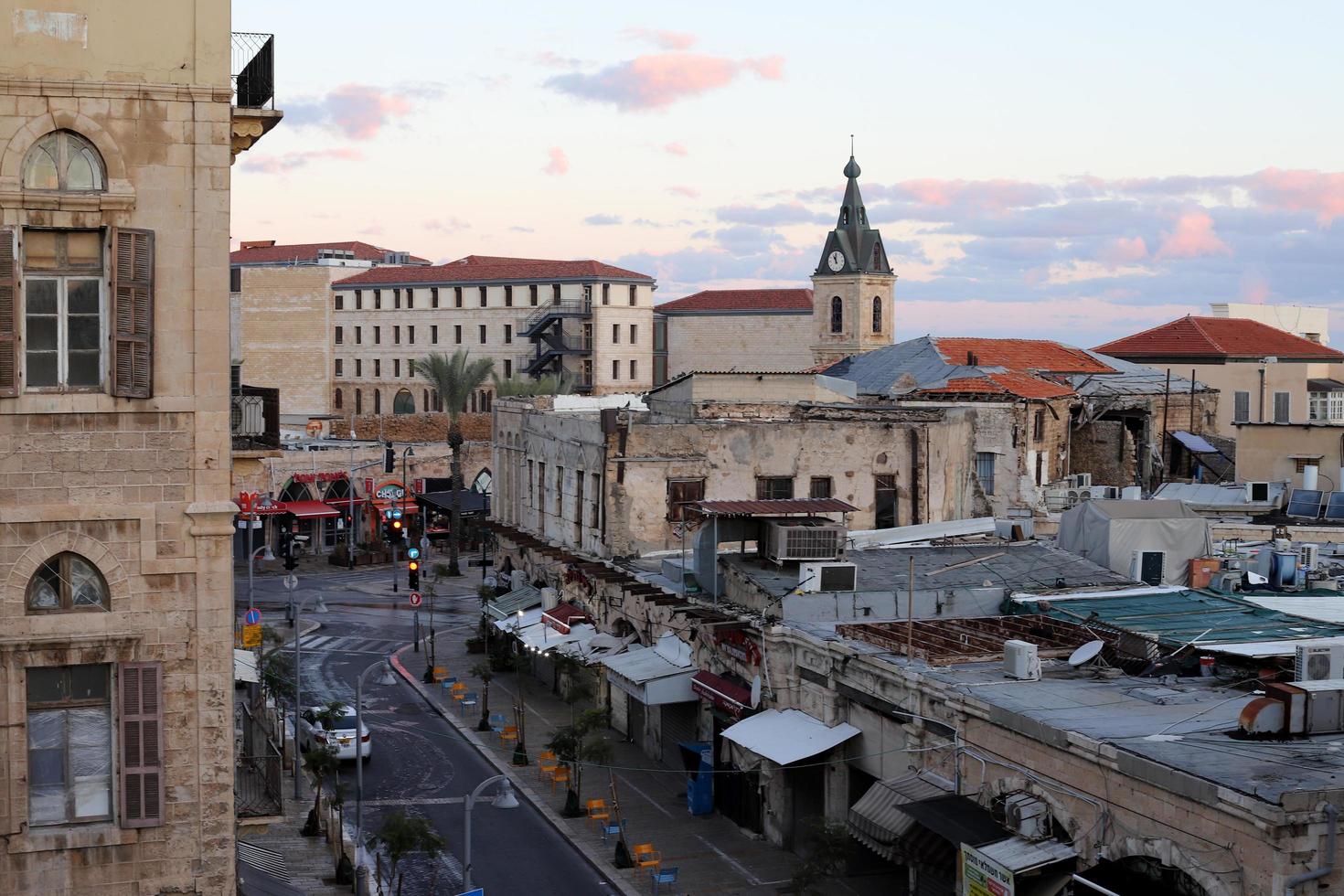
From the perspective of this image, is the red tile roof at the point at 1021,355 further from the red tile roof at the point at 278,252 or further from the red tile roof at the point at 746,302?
the red tile roof at the point at 278,252

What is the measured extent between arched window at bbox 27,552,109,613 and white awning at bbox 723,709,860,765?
15641 millimetres

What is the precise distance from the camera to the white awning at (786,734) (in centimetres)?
2802

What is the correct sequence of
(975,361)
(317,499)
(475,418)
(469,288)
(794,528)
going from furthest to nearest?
1. (469,288)
2. (475,418)
3. (317,499)
4. (975,361)
5. (794,528)

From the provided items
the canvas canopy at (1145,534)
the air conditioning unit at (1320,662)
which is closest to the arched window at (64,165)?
the air conditioning unit at (1320,662)

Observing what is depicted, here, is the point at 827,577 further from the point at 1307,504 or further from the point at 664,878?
the point at 1307,504

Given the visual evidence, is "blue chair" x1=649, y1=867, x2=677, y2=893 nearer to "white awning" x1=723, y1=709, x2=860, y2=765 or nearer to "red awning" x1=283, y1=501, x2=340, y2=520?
"white awning" x1=723, y1=709, x2=860, y2=765

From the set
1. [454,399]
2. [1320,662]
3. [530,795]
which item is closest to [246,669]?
Result: [530,795]

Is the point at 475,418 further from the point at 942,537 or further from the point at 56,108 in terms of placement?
the point at 56,108

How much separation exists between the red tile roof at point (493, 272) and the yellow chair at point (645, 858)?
93802 millimetres

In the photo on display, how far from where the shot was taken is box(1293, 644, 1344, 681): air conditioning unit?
2202 cm

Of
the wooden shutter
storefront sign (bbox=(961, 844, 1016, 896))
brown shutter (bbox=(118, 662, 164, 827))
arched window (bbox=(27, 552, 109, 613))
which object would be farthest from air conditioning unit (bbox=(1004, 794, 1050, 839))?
the wooden shutter

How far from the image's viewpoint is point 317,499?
78.9 meters

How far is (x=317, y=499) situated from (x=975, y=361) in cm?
3255

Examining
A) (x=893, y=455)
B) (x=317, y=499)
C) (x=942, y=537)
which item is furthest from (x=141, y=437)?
(x=317, y=499)
